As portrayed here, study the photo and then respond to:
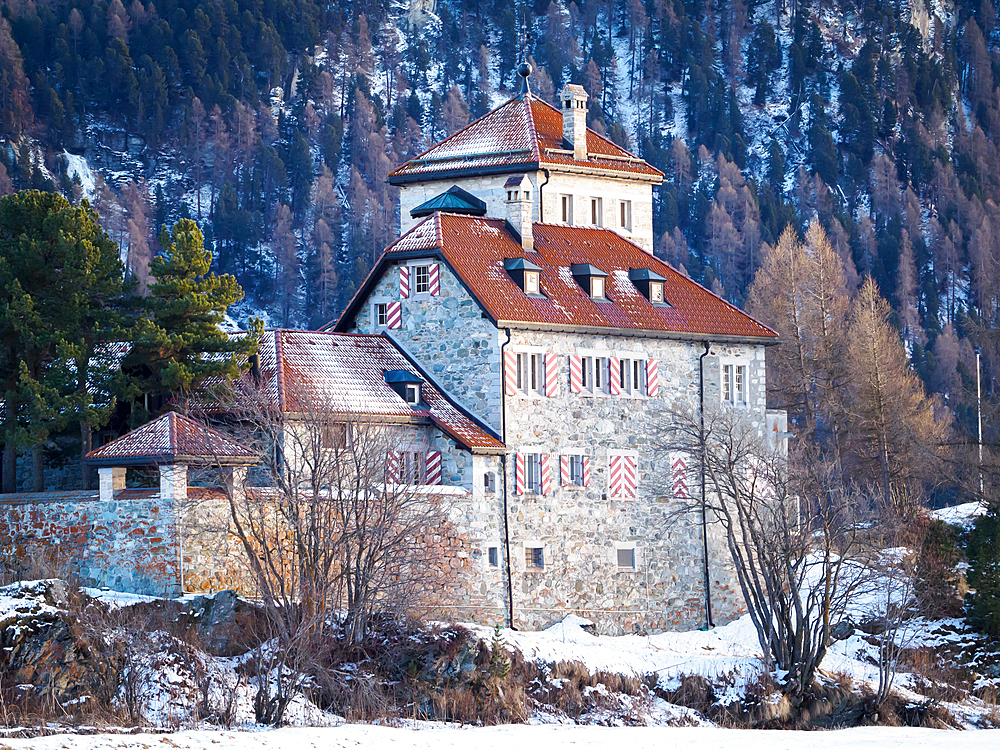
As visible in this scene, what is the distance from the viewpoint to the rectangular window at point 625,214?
2468 inches

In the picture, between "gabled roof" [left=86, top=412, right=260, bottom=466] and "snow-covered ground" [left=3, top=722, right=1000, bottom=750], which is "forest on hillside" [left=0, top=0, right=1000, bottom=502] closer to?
"gabled roof" [left=86, top=412, right=260, bottom=466]

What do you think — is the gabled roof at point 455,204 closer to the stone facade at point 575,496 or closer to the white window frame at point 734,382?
the stone facade at point 575,496

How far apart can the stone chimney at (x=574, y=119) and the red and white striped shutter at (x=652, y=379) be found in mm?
8468

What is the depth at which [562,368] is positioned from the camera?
54.5m

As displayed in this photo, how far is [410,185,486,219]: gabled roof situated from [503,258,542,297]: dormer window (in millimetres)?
4506

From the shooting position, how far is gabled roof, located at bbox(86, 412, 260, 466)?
43.9m

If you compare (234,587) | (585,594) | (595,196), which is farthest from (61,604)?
(595,196)

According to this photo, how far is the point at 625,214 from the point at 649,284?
5.47 m

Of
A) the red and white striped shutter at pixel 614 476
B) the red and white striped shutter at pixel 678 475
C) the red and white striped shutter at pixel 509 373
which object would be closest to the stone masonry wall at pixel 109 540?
the red and white striped shutter at pixel 509 373

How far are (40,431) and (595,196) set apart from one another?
22.6m

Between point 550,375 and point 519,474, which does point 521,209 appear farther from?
point 519,474

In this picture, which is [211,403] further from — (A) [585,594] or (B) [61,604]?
(A) [585,594]

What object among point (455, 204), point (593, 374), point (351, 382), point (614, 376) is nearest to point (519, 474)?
point (593, 374)

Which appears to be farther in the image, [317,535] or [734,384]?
[734,384]
